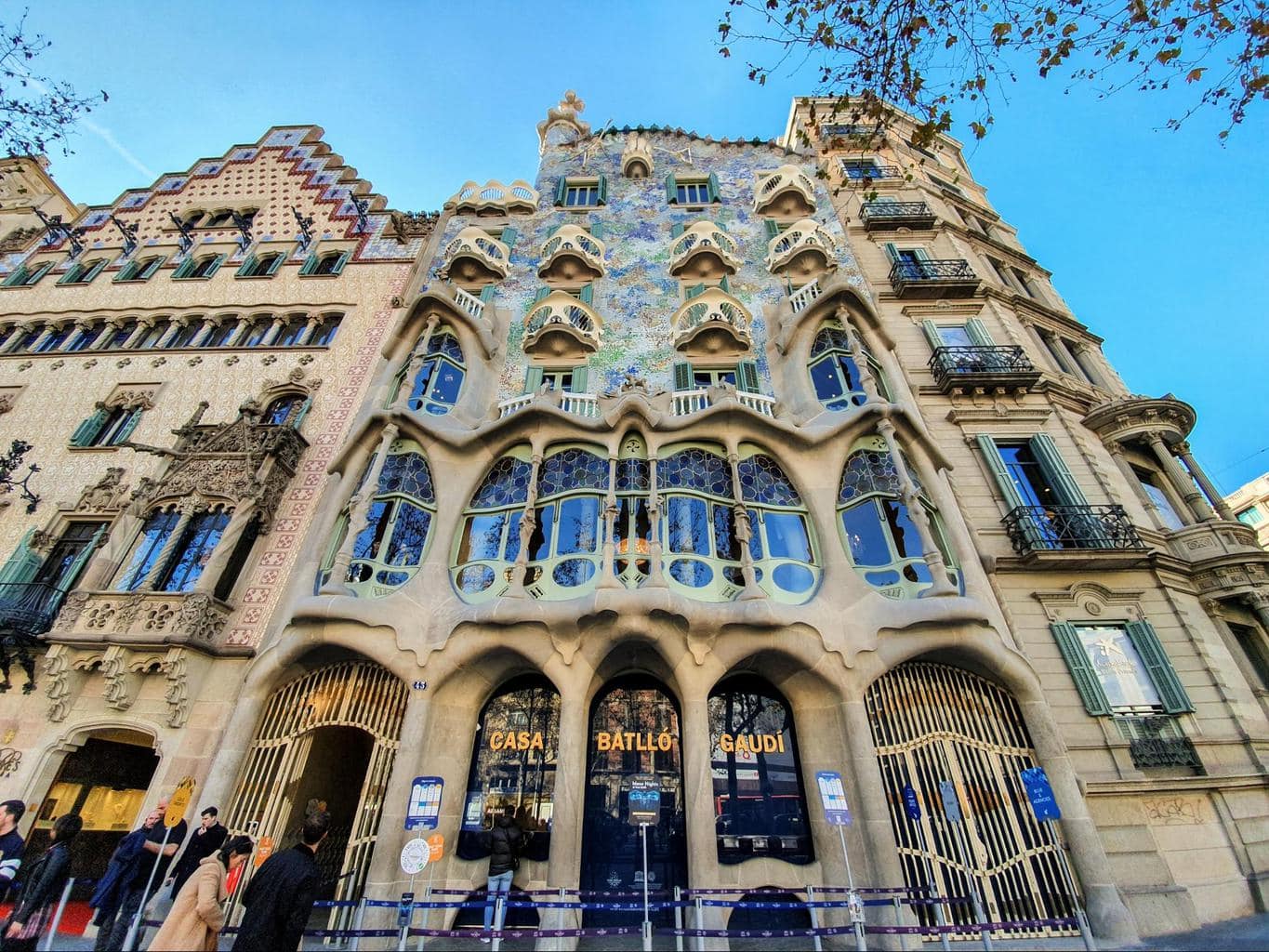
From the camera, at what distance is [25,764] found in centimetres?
1048

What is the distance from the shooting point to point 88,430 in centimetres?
1562

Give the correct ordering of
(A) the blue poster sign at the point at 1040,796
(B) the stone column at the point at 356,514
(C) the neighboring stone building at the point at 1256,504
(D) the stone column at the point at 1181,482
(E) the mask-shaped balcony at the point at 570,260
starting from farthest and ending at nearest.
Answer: (C) the neighboring stone building at the point at 1256,504 → (E) the mask-shaped balcony at the point at 570,260 → (D) the stone column at the point at 1181,482 → (B) the stone column at the point at 356,514 → (A) the blue poster sign at the point at 1040,796

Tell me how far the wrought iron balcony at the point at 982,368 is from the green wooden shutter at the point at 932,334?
657 mm

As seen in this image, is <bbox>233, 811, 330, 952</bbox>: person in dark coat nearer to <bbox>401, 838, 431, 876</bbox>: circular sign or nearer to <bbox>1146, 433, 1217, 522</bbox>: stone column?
<bbox>401, 838, 431, 876</bbox>: circular sign

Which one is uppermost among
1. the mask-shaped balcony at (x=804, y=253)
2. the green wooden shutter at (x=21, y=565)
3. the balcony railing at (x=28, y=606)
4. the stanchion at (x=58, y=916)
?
the mask-shaped balcony at (x=804, y=253)

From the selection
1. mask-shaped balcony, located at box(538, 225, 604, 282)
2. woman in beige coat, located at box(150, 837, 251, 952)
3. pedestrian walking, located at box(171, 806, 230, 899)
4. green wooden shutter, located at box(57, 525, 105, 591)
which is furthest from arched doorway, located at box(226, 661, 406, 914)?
mask-shaped balcony, located at box(538, 225, 604, 282)

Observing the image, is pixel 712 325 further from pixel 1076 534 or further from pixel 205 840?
pixel 205 840

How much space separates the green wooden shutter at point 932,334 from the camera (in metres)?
15.7

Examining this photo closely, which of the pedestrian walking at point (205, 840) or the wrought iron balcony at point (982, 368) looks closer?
the pedestrian walking at point (205, 840)

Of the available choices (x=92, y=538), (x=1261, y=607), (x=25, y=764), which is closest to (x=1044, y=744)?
(x=1261, y=607)

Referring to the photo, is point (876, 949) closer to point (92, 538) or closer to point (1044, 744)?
point (1044, 744)

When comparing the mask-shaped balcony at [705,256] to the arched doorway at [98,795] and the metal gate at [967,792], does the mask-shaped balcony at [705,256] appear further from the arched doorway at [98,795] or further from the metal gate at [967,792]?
the arched doorway at [98,795]

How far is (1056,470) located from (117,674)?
67.4 feet

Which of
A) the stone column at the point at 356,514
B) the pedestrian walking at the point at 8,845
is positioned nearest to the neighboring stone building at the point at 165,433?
the stone column at the point at 356,514
